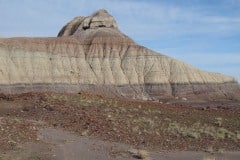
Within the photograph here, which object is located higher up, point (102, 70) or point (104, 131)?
point (102, 70)

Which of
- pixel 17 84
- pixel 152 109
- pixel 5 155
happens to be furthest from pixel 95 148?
Result: pixel 17 84

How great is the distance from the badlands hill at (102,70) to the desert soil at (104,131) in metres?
60.1

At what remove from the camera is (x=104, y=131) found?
797 inches

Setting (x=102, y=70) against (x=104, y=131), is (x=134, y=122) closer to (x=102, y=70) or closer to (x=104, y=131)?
(x=104, y=131)

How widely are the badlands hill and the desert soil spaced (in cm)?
6011

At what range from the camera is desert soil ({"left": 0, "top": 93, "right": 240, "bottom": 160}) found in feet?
55.2

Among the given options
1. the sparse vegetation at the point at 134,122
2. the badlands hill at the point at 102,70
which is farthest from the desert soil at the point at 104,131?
the badlands hill at the point at 102,70

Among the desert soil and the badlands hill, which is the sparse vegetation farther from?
the badlands hill

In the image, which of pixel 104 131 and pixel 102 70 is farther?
pixel 102 70

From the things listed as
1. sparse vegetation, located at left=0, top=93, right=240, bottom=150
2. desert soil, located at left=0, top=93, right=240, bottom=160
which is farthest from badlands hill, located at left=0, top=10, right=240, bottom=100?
desert soil, located at left=0, top=93, right=240, bottom=160

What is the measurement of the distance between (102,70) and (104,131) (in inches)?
3057

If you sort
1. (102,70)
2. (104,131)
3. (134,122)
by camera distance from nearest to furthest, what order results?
(104,131) → (134,122) → (102,70)

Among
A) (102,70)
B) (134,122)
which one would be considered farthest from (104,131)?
(102,70)

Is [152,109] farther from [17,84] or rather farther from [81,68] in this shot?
[81,68]
